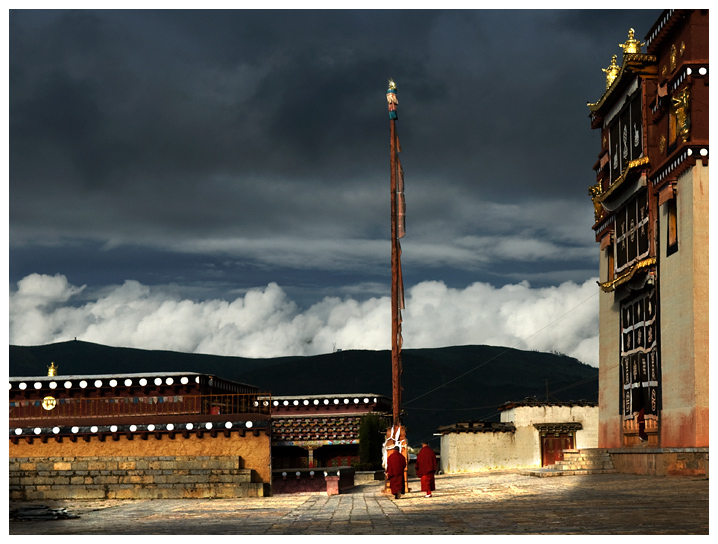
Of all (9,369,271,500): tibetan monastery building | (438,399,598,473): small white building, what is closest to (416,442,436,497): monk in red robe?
(9,369,271,500): tibetan monastery building

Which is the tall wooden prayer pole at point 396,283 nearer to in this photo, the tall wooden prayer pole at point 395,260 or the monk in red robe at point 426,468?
the tall wooden prayer pole at point 395,260

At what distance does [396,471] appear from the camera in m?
23.1

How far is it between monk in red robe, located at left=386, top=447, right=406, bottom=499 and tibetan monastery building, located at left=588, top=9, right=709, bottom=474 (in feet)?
32.2

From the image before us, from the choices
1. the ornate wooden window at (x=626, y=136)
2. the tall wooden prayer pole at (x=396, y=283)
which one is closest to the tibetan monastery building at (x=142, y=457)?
the tall wooden prayer pole at (x=396, y=283)

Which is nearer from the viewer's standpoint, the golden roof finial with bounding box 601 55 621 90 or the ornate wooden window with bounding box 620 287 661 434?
the ornate wooden window with bounding box 620 287 661 434

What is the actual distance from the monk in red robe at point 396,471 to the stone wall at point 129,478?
8.32 metres

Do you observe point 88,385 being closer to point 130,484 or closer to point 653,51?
point 130,484

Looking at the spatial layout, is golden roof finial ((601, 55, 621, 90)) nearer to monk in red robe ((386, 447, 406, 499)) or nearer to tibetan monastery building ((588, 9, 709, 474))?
tibetan monastery building ((588, 9, 709, 474))

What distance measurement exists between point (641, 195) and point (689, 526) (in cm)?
2359

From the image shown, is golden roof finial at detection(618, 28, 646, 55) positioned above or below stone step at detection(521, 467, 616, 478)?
above

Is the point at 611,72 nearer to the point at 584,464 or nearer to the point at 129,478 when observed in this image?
the point at 584,464

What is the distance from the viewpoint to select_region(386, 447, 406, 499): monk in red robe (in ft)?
74.7

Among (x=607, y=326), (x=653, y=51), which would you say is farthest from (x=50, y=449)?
(x=653, y=51)

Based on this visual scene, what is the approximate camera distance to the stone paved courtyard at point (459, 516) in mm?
13289
